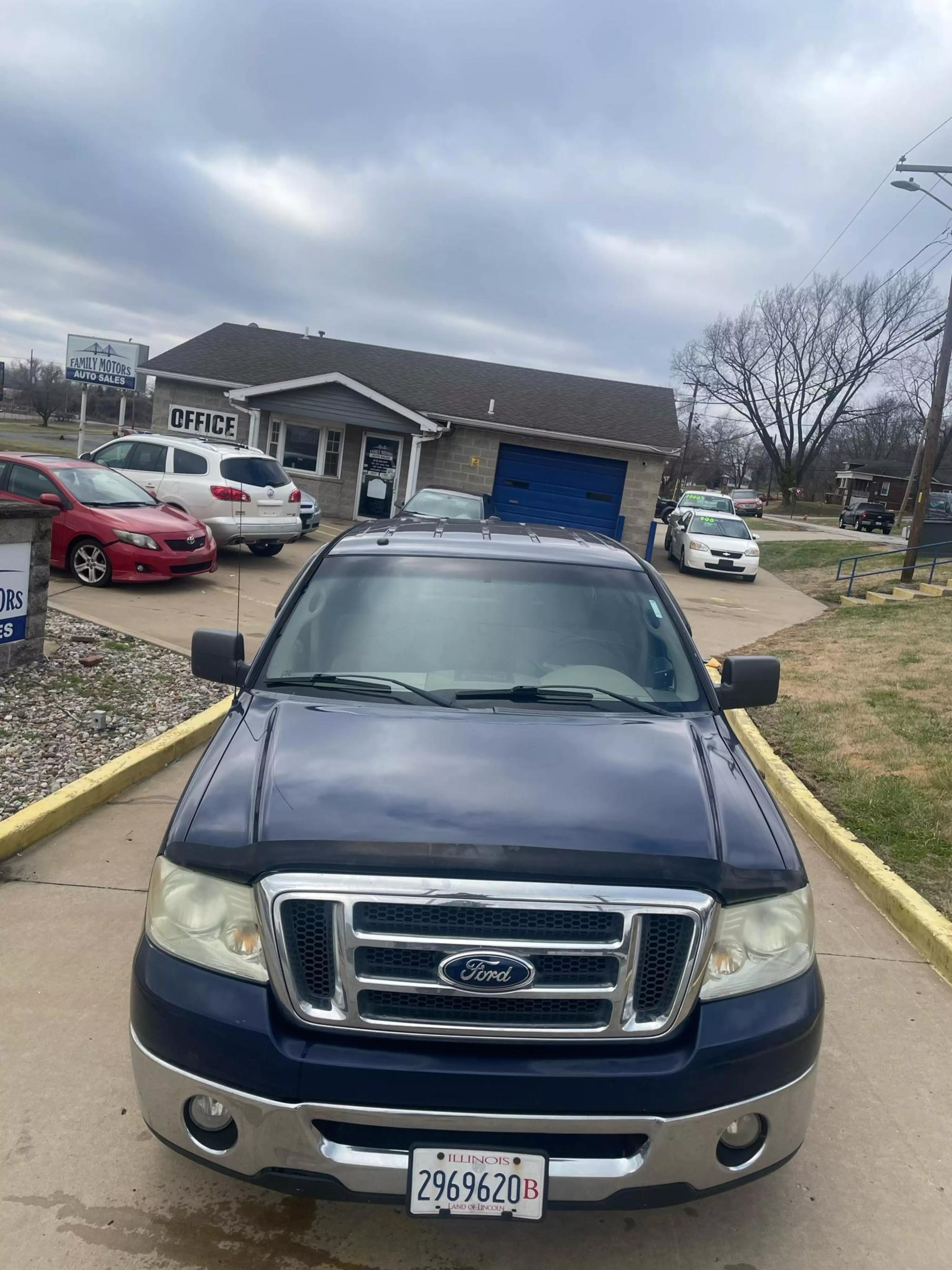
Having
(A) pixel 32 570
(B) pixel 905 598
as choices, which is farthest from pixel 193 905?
(B) pixel 905 598

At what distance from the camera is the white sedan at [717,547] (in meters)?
21.2

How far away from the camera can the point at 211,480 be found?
13688 mm

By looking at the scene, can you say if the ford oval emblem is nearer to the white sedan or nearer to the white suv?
the white suv

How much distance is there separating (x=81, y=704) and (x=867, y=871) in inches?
203

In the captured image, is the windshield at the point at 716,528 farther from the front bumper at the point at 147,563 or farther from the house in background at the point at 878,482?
the house in background at the point at 878,482

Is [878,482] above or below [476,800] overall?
above

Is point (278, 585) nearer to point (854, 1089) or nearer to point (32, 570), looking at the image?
point (32, 570)

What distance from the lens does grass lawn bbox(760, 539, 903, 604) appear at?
792 inches

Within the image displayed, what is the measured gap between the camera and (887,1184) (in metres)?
2.84

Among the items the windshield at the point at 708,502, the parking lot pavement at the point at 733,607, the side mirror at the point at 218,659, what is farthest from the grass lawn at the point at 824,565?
the side mirror at the point at 218,659

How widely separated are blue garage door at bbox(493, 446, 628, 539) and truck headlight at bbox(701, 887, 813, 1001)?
20.4 meters

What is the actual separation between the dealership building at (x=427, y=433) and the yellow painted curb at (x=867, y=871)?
54.0 feet

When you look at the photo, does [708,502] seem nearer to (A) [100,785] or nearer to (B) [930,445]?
(B) [930,445]

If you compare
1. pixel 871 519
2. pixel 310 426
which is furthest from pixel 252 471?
pixel 871 519
